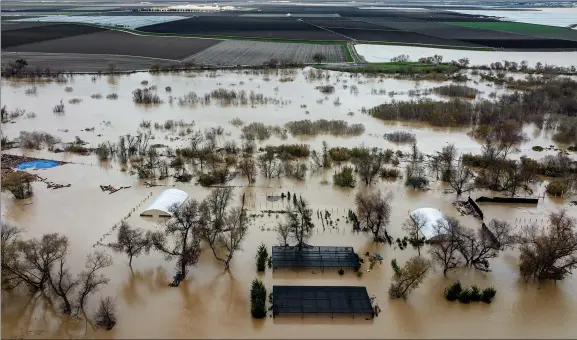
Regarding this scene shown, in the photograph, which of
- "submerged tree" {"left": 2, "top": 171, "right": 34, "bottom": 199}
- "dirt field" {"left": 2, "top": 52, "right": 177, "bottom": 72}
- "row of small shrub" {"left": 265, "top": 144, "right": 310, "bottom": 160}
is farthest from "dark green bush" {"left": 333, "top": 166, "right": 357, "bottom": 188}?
"dirt field" {"left": 2, "top": 52, "right": 177, "bottom": 72}

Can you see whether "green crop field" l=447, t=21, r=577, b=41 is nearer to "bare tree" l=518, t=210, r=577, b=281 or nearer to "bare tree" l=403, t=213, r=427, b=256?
"bare tree" l=518, t=210, r=577, b=281

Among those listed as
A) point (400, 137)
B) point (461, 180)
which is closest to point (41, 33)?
point (400, 137)

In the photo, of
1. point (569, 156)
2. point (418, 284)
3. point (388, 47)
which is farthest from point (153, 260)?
point (388, 47)

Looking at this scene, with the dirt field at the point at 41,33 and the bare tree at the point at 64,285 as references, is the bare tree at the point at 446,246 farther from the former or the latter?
the dirt field at the point at 41,33

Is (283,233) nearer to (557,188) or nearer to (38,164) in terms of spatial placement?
(557,188)

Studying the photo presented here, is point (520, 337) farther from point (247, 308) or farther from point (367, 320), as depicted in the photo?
point (247, 308)

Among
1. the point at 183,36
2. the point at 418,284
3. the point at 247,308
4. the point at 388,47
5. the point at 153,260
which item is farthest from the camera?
the point at 183,36
